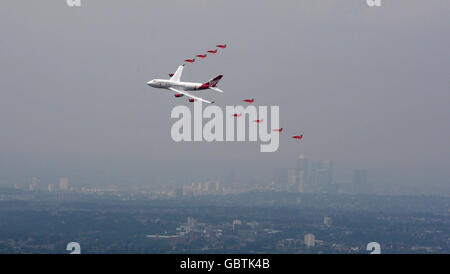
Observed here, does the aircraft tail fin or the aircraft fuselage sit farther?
the aircraft tail fin

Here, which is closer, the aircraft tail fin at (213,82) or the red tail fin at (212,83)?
the red tail fin at (212,83)

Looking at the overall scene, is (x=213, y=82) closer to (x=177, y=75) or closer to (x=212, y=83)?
(x=212, y=83)

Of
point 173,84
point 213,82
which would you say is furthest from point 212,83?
point 173,84

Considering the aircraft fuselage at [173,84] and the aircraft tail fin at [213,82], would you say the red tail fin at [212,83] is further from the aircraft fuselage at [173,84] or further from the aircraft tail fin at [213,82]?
the aircraft fuselage at [173,84]

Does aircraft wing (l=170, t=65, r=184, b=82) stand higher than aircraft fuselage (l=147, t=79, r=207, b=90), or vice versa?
aircraft wing (l=170, t=65, r=184, b=82)

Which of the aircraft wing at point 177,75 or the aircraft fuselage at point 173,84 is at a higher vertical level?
the aircraft wing at point 177,75

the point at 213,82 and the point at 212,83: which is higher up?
the point at 213,82

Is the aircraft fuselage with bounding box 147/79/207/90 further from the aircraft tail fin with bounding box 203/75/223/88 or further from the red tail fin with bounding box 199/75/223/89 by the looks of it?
the aircraft tail fin with bounding box 203/75/223/88

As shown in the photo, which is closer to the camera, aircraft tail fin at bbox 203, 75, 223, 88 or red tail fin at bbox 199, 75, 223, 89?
red tail fin at bbox 199, 75, 223, 89

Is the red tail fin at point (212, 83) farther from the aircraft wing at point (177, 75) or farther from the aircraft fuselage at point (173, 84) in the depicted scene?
the aircraft wing at point (177, 75)

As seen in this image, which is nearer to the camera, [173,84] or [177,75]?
[173,84]
